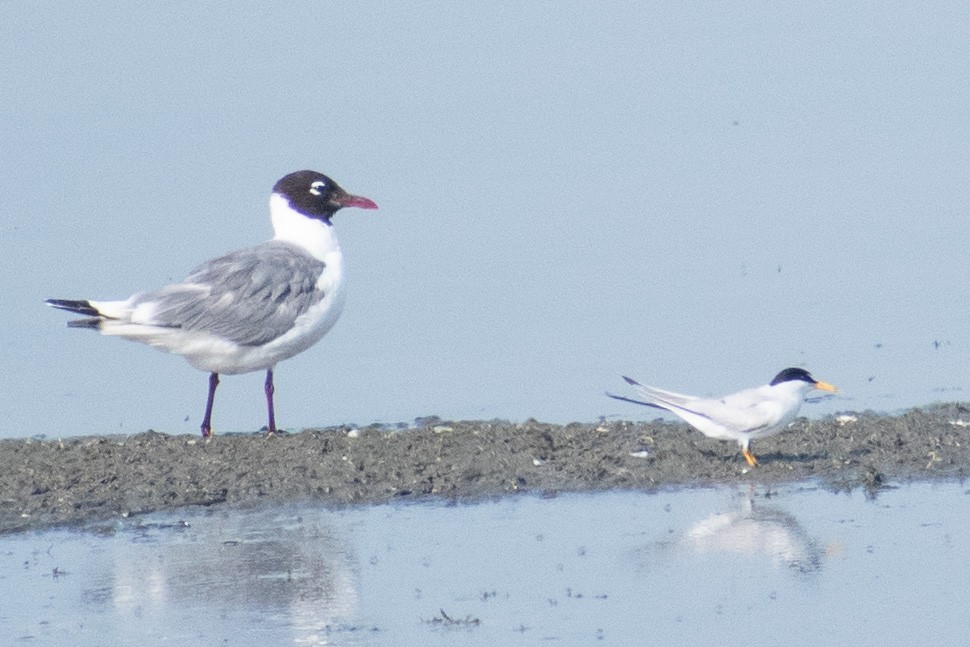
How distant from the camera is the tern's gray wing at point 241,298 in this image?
9906 mm

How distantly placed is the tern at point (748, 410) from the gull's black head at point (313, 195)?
2.62m

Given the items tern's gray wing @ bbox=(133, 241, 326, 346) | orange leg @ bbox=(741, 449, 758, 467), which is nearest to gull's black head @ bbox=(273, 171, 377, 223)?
tern's gray wing @ bbox=(133, 241, 326, 346)

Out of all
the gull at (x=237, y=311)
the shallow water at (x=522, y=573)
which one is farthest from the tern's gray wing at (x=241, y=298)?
the shallow water at (x=522, y=573)

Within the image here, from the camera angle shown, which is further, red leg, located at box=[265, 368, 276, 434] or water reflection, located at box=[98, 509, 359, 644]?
red leg, located at box=[265, 368, 276, 434]

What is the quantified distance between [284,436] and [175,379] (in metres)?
2.35

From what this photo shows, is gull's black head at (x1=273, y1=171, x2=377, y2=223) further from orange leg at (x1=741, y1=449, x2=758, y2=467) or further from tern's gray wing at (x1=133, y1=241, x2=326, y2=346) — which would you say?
orange leg at (x1=741, y1=449, x2=758, y2=467)

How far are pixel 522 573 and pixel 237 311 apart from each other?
10.9ft

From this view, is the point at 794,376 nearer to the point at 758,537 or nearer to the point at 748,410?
the point at 748,410

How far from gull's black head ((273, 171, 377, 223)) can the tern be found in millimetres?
2623

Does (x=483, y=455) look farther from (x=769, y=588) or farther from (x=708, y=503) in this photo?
(x=769, y=588)

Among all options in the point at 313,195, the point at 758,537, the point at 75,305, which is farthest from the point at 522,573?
the point at 313,195

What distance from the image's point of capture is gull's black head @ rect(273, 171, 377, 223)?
35.8 feet

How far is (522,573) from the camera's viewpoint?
7172mm

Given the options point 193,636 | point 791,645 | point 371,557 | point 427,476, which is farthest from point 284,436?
point 791,645
